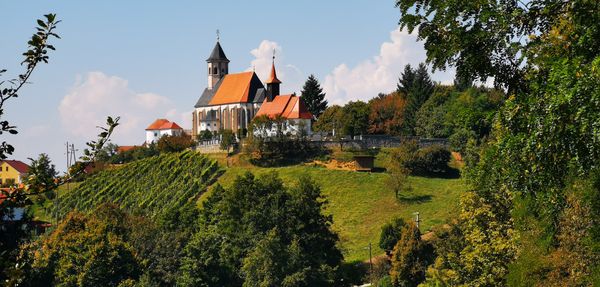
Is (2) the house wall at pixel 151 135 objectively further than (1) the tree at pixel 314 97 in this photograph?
Yes

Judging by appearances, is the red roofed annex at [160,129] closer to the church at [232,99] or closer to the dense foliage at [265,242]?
the church at [232,99]

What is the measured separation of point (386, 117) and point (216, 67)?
118 feet

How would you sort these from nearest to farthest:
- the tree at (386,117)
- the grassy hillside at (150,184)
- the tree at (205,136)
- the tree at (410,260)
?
the tree at (410,260) → the grassy hillside at (150,184) → the tree at (386,117) → the tree at (205,136)

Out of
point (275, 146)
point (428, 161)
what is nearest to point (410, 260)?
point (428, 161)

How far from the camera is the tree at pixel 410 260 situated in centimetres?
5197

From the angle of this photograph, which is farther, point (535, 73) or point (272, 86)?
point (272, 86)

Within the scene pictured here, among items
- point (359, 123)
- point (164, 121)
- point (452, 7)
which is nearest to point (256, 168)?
point (359, 123)

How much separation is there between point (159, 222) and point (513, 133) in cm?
5155

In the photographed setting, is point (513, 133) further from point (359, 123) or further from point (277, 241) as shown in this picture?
point (359, 123)

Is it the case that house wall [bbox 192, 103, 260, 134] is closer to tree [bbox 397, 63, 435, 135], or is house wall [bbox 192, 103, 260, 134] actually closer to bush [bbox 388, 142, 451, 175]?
tree [bbox 397, 63, 435, 135]

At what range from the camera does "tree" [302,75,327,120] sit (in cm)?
11919

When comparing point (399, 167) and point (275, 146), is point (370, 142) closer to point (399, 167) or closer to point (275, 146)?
point (275, 146)

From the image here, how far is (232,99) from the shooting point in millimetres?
123875

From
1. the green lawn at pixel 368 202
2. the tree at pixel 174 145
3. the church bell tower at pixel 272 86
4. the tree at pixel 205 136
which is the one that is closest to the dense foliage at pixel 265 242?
the green lawn at pixel 368 202
